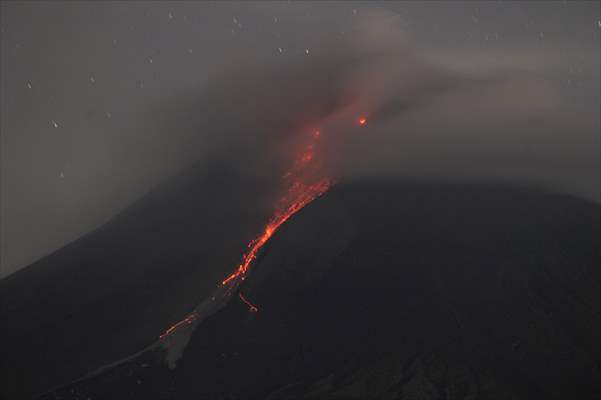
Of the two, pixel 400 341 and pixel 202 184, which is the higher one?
pixel 202 184

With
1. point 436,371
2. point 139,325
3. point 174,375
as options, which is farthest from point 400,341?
point 139,325

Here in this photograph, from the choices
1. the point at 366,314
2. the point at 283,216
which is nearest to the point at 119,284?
the point at 283,216

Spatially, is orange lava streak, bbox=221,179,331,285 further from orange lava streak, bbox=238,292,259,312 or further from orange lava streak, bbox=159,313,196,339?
orange lava streak, bbox=159,313,196,339

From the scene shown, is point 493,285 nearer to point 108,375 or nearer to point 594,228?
point 594,228

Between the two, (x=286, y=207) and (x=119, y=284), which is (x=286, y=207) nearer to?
(x=286, y=207)

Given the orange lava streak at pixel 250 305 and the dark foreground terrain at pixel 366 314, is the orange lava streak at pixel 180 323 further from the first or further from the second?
the orange lava streak at pixel 250 305
